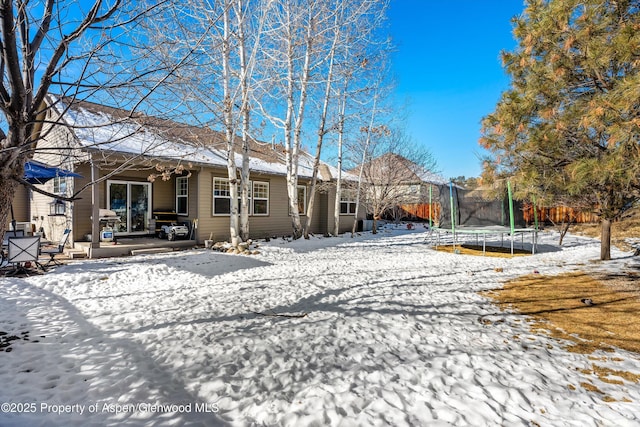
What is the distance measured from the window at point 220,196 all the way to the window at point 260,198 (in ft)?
4.13

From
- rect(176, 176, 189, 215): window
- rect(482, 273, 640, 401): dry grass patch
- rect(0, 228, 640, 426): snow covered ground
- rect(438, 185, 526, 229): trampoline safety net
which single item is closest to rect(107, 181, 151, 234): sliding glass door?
rect(176, 176, 189, 215): window

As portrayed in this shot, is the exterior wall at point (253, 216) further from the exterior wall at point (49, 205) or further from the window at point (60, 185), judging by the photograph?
the window at point (60, 185)

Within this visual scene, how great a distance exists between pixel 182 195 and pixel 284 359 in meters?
9.60

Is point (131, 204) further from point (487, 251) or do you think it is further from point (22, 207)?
point (487, 251)

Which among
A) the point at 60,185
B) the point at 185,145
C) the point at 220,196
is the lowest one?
the point at 220,196

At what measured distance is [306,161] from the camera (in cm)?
1653

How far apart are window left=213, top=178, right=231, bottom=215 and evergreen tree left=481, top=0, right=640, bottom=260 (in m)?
8.33

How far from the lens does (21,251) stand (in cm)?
618

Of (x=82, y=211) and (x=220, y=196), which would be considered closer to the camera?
(x=82, y=211)

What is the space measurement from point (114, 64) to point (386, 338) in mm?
4037

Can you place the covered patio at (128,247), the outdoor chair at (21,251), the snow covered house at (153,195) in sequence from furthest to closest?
the snow covered house at (153,195), the covered patio at (128,247), the outdoor chair at (21,251)

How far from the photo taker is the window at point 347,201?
16.6m

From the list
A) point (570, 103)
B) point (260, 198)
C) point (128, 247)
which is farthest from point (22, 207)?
point (570, 103)

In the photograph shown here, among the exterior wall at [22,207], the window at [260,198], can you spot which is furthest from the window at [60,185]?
the window at [260,198]
